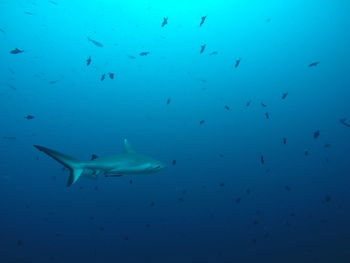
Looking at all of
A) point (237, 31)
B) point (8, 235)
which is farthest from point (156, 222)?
point (237, 31)

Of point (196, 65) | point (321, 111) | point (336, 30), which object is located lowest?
point (321, 111)

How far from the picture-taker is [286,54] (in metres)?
23.6

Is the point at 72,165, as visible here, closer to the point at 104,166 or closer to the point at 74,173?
the point at 74,173

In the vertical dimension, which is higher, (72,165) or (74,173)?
(72,165)

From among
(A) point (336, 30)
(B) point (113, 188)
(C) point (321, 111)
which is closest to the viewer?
(A) point (336, 30)

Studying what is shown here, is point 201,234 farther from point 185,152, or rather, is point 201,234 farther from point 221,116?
point 221,116

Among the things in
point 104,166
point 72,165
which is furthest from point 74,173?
point 104,166

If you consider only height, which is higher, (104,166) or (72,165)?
(104,166)

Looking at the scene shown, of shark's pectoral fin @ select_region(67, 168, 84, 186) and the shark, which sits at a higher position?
the shark

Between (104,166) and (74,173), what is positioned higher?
(104,166)

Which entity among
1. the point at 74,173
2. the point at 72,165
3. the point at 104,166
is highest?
the point at 104,166

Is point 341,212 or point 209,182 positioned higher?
point 341,212

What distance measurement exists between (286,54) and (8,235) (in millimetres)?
23388

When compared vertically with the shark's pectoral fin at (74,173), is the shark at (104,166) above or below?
above
